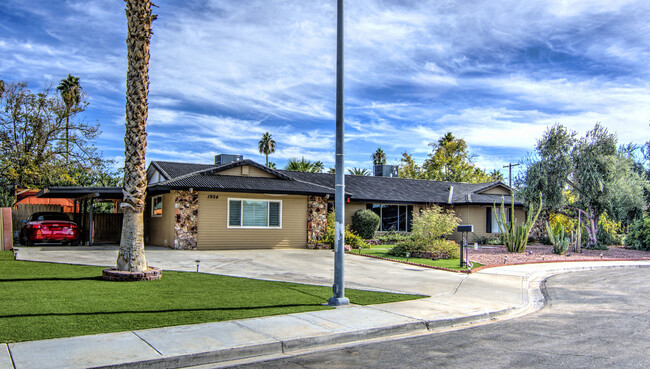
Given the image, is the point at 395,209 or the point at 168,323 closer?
the point at 168,323

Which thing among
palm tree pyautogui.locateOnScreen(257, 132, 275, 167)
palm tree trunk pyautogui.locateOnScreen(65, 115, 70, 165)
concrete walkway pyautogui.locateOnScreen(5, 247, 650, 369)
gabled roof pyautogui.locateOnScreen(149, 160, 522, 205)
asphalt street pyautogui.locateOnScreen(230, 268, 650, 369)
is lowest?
asphalt street pyautogui.locateOnScreen(230, 268, 650, 369)

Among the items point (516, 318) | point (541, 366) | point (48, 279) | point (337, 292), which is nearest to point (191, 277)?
point (48, 279)

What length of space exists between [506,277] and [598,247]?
13916 mm

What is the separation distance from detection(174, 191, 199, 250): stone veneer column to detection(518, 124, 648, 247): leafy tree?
17.2 meters

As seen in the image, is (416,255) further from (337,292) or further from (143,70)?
(143,70)

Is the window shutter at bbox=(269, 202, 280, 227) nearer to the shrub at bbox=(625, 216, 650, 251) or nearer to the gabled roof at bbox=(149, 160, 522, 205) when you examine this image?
the gabled roof at bbox=(149, 160, 522, 205)

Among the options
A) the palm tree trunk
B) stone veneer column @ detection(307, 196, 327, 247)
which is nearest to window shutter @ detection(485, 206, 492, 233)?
stone veneer column @ detection(307, 196, 327, 247)

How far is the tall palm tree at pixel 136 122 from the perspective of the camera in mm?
11945

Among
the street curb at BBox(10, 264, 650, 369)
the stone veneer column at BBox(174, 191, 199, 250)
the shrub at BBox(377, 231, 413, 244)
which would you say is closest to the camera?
the street curb at BBox(10, 264, 650, 369)

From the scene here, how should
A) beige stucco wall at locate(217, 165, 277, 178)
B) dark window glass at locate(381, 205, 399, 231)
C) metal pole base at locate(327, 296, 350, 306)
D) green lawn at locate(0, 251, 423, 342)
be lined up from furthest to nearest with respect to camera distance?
dark window glass at locate(381, 205, 399, 231) → beige stucco wall at locate(217, 165, 277, 178) → metal pole base at locate(327, 296, 350, 306) → green lawn at locate(0, 251, 423, 342)

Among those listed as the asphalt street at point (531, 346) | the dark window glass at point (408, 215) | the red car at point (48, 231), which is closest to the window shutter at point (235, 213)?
the red car at point (48, 231)

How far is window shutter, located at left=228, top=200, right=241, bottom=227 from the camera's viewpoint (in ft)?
71.1

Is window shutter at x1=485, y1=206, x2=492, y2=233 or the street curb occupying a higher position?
window shutter at x1=485, y1=206, x2=492, y2=233

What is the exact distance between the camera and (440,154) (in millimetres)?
52438
